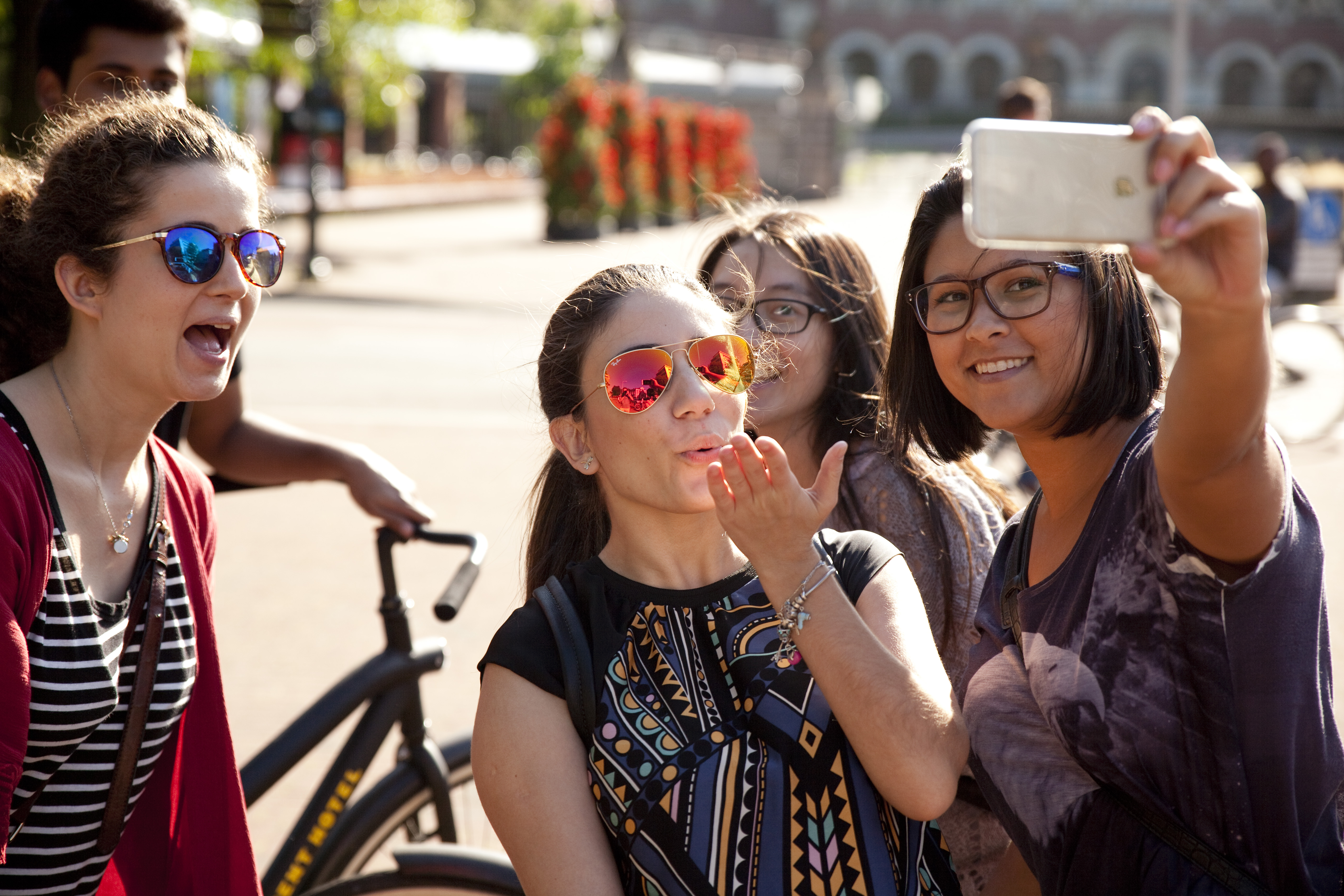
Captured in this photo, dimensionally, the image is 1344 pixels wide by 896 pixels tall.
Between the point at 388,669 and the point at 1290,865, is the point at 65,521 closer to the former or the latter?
the point at 388,669

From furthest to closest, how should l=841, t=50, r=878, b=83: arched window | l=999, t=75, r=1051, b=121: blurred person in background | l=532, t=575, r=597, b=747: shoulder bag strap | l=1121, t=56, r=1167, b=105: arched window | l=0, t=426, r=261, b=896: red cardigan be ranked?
l=841, t=50, r=878, b=83: arched window, l=1121, t=56, r=1167, b=105: arched window, l=999, t=75, r=1051, b=121: blurred person in background, l=0, t=426, r=261, b=896: red cardigan, l=532, t=575, r=597, b=747: shoulder bag strap

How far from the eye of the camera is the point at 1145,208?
4.14 ft

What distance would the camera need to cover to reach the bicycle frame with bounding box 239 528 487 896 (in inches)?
107

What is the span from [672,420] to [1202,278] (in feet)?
2.78

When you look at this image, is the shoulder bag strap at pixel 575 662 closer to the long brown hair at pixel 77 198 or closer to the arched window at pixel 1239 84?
the long brown hair at pixel 77 198

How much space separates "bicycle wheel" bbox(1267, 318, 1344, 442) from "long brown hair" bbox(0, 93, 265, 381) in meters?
9.53

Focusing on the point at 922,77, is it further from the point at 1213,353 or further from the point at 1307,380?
the point at 1213,353

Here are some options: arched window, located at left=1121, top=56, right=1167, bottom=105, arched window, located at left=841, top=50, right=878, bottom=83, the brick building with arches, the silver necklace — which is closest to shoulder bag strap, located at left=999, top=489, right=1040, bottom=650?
the silver necklace

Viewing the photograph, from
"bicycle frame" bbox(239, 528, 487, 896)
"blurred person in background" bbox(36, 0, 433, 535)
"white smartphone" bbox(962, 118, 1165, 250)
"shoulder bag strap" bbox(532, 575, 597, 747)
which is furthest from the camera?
"blurred person in background" bbox(36, 0, 433, 535)

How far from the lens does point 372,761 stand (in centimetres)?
281

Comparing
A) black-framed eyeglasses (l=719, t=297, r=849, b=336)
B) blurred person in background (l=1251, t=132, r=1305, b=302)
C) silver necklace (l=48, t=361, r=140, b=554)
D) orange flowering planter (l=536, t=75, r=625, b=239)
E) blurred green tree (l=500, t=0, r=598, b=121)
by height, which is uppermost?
blurred green tree (l=500, t=0, r=598, b=121)

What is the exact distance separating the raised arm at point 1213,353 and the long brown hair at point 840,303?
1234mm

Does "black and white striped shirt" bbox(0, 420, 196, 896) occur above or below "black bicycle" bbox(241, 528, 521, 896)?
above

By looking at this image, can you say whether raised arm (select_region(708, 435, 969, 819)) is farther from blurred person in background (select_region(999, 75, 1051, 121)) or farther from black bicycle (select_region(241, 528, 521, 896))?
blurred person in background (select_region(999, 75, 1051, 121))
